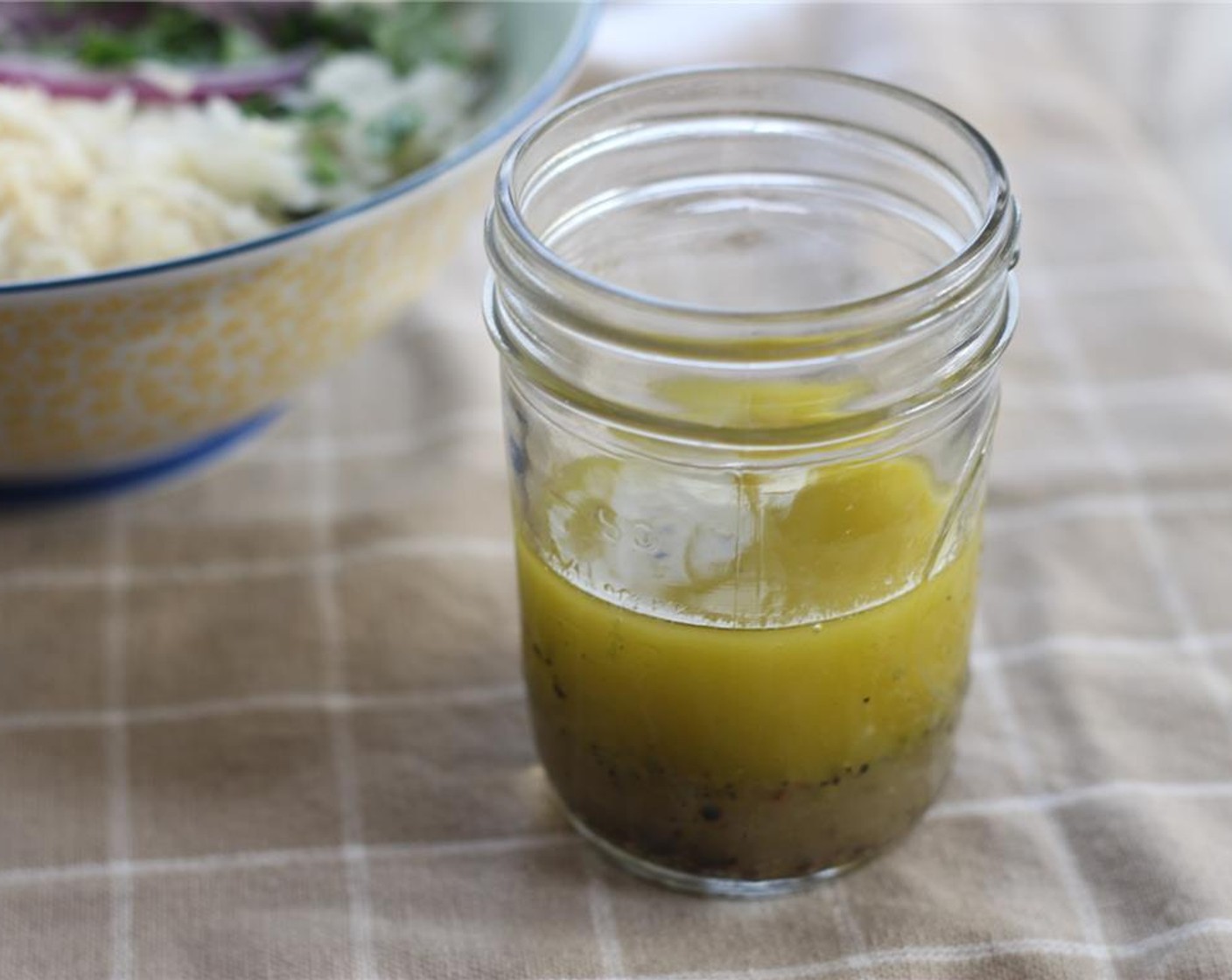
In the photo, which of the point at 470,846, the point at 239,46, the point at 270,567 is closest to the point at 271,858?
the point at 470,846

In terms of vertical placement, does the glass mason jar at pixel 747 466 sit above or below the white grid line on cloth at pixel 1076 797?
above

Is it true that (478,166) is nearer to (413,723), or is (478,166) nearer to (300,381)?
(300,381)

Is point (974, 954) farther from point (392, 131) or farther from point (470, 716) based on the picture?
point (392, 131)

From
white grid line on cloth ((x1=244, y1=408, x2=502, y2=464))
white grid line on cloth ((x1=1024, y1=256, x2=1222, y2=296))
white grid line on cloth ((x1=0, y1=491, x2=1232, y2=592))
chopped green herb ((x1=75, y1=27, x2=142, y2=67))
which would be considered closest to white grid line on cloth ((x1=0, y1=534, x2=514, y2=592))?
white grid line on cloth ((x1=0, y1=491, x2=1232, y2=592))

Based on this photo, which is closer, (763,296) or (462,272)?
(763,296)

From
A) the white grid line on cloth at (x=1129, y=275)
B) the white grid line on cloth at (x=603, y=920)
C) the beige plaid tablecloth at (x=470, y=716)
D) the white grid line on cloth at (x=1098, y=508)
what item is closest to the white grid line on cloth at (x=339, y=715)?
the beige plaid tablecloth at (x=470, y=716)

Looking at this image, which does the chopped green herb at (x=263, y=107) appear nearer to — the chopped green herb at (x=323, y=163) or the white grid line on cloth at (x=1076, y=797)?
the chopped green herb at (x=323, y=163)

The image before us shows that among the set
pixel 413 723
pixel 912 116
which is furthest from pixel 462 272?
pixel 912 116

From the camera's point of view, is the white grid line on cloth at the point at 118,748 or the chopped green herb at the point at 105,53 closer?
the white grid line on cloth at the point at 118,748
